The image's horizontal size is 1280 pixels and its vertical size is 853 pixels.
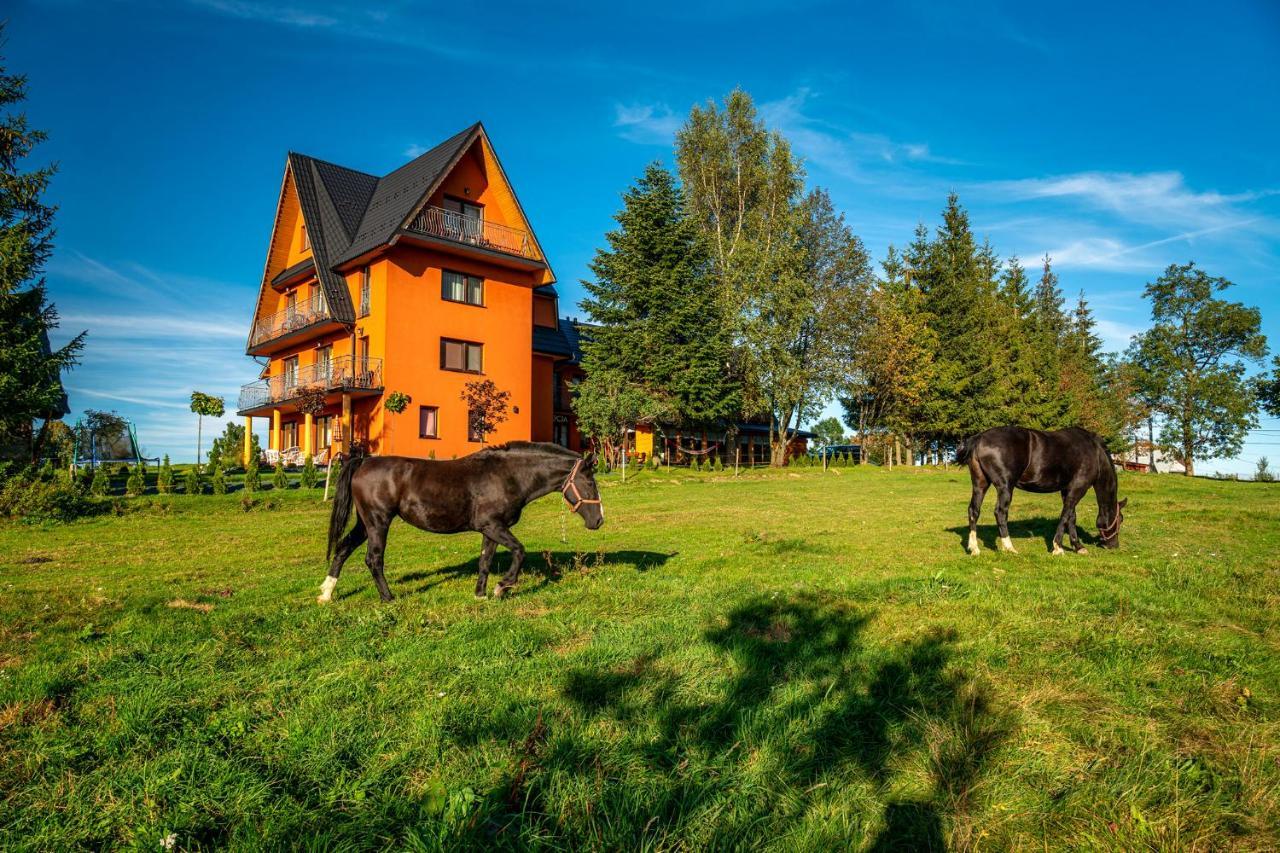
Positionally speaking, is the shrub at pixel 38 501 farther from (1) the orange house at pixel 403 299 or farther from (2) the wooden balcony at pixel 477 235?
(2) the wooden balcony at pixel 477 235

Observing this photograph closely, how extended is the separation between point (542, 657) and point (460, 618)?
5.90 feet

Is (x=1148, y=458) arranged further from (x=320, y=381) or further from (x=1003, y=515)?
(x=320, y=381)

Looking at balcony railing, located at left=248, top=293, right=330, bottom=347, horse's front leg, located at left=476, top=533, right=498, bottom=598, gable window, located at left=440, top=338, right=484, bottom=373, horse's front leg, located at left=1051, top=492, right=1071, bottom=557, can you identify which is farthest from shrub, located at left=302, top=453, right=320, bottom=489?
horse's front leg, located at left=1051, top=492, right=1071, bottom=557

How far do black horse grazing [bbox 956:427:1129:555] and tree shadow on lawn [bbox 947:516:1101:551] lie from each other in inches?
22.7

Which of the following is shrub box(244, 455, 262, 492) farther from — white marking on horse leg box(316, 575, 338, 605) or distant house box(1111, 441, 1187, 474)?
distant house box(1111, 441, 1187, 474)

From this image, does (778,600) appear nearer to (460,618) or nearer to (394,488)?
(460,618)

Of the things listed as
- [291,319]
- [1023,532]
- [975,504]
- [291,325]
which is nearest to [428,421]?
[291,325]

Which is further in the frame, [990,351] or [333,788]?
[990,351]

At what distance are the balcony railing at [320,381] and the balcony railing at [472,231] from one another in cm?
700

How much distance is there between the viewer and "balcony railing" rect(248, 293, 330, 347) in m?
34.4

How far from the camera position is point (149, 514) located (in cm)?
1914

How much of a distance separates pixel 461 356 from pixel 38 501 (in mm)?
18499

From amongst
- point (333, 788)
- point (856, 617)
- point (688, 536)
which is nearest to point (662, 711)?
point (333, 788)

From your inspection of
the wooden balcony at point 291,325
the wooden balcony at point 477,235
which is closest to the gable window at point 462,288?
the wooden balcony at point 477,235
